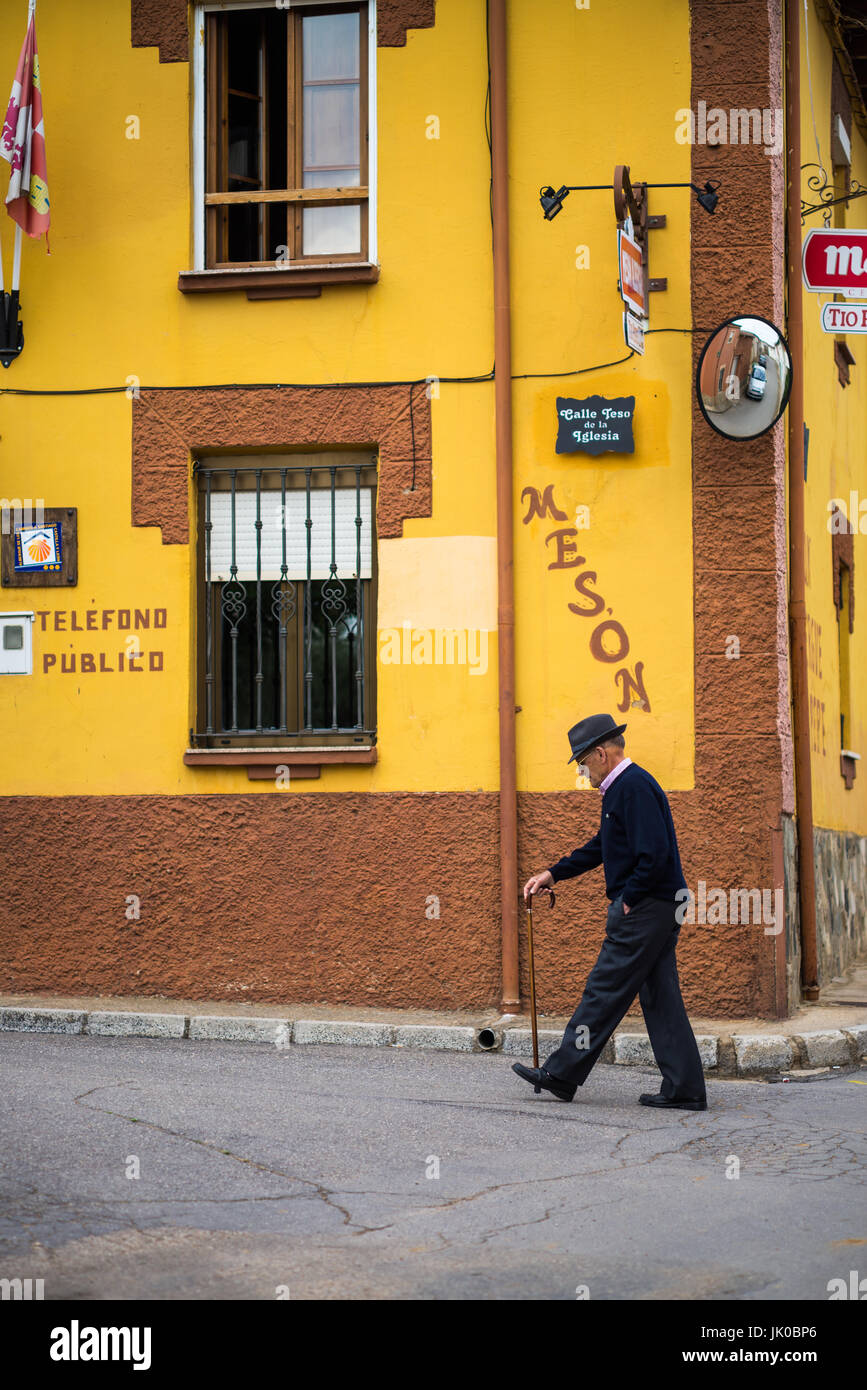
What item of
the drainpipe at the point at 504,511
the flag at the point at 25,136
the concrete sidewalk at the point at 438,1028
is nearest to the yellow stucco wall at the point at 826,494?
the drainpipe at the point at 504,511

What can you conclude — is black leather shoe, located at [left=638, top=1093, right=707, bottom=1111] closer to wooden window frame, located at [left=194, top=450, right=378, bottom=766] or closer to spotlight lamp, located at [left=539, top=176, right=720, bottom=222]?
wooden window frame, located at [left=194, top=450, right=378, bottom=766]

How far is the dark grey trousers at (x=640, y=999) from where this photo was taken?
Answer: 7.94 metres

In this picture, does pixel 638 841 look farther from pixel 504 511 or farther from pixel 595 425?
pixel 595 425

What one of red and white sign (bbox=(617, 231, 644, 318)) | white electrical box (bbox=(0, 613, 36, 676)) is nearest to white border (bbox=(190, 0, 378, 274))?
red and white sign (bbox=(617, 231, 644, 318))

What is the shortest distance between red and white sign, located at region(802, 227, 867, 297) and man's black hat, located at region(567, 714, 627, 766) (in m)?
3.65

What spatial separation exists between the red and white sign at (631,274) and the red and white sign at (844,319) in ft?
3.63

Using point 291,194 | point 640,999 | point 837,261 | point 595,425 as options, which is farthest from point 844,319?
point 640,999

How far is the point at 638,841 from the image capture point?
795cm

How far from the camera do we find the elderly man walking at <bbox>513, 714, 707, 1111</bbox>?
7.95m

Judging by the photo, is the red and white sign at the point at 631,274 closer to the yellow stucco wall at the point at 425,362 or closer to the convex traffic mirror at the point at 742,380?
the yellow stucco wall at the point at 425,362

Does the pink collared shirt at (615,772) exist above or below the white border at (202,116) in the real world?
below

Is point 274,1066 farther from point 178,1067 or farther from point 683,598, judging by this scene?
point 683,598

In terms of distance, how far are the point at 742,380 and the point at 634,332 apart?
713mm

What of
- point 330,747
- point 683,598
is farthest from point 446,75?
point 330,747
